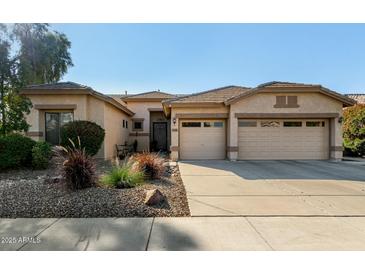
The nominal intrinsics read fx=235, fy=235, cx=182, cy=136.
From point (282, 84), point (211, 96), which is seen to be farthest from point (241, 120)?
point (282, 84)

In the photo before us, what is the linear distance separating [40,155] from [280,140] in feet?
39.5

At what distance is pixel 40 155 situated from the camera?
9.19 metres

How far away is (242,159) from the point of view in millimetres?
13430

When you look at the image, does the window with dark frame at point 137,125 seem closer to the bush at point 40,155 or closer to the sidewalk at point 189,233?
A: the bush at point 40,155

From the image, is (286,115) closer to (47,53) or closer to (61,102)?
(61,102)

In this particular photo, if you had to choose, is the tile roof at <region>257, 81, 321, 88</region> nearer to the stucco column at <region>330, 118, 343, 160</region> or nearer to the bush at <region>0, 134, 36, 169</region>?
the stucco column at <region>330, 118, 343, 160</region>

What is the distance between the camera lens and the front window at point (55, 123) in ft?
42.3

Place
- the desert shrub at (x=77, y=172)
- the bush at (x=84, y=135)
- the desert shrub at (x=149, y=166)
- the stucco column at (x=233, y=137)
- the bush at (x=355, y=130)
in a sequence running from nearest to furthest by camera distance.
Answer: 1. the desert shrub at (x=77, y=172)
2. the desert shrub at (x=149, y=166)
3. the bush at (x=84, y=135)
4. the stucco column at (x=233, y=137)
5. the bush at (x=355, y=130)

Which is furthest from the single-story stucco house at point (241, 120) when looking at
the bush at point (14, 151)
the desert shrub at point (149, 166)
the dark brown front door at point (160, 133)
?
the dark brown front door at point (160, 133)

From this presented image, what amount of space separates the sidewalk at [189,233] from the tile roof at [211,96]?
949 centimetres

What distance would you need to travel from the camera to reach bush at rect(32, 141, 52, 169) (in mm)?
9188

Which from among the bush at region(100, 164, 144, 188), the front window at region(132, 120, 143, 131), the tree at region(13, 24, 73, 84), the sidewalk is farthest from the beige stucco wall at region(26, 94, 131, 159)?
the sidewalk

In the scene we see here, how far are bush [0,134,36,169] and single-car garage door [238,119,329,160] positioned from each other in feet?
33.9

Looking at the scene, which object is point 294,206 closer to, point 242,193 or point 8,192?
point 242,193
